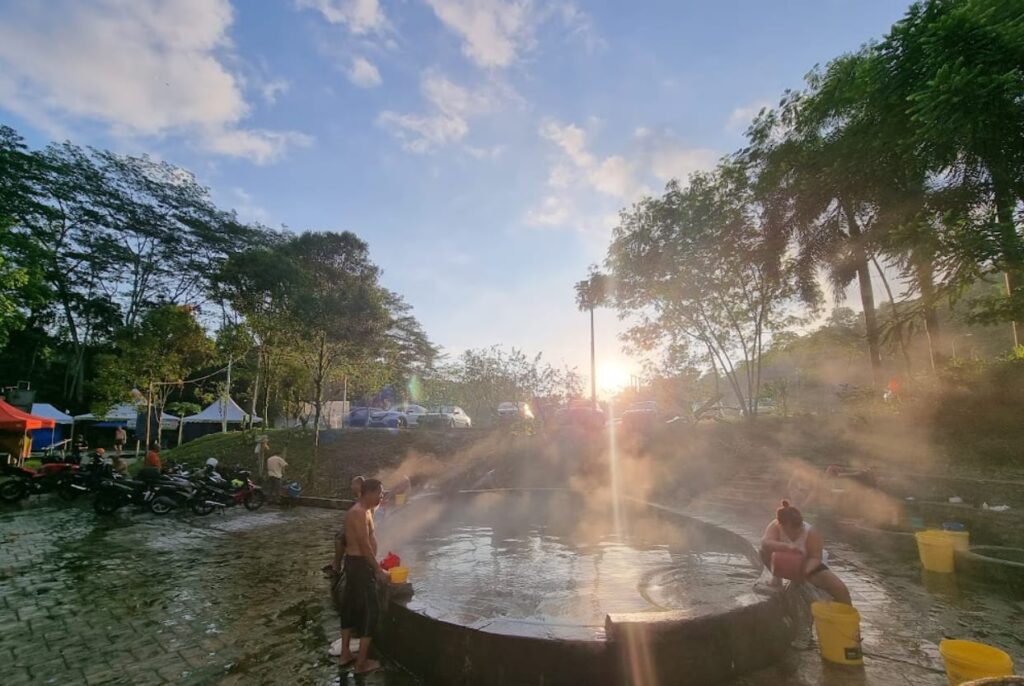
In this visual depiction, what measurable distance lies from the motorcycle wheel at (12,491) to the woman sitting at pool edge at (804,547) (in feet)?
61.3

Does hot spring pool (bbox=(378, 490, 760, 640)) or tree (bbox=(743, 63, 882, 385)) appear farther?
tree (bbox=(743, 63, 882, 385))

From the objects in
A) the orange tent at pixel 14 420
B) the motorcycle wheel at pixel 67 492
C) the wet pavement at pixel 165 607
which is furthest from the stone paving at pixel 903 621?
the orange tent at pixel 14 420

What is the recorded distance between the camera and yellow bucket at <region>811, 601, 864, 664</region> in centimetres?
432

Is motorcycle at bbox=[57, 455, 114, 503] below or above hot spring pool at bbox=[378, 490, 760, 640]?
above

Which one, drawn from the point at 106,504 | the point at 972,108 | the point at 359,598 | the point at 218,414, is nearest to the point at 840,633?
the point at 359,598

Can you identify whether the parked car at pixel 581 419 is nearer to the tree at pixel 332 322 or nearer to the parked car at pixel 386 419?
the tree at pixel 332 322

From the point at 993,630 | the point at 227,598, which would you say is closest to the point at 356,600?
the point at 227,598

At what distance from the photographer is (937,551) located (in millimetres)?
6949

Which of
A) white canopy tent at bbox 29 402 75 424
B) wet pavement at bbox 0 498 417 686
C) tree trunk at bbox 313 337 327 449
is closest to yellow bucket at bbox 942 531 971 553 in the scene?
wet pavement at bbox 0 498 417 686

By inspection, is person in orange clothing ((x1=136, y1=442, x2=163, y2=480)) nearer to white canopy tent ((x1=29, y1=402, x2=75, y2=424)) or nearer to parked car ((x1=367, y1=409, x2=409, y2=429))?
parked car ((x1=367, y1=409, x2=409, y2=429))

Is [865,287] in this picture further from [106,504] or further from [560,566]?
[106,504]

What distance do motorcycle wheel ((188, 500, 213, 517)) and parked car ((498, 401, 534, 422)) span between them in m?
12.6

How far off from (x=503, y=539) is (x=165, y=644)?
269 inches

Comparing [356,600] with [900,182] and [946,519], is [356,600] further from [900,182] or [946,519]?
[900,182]
